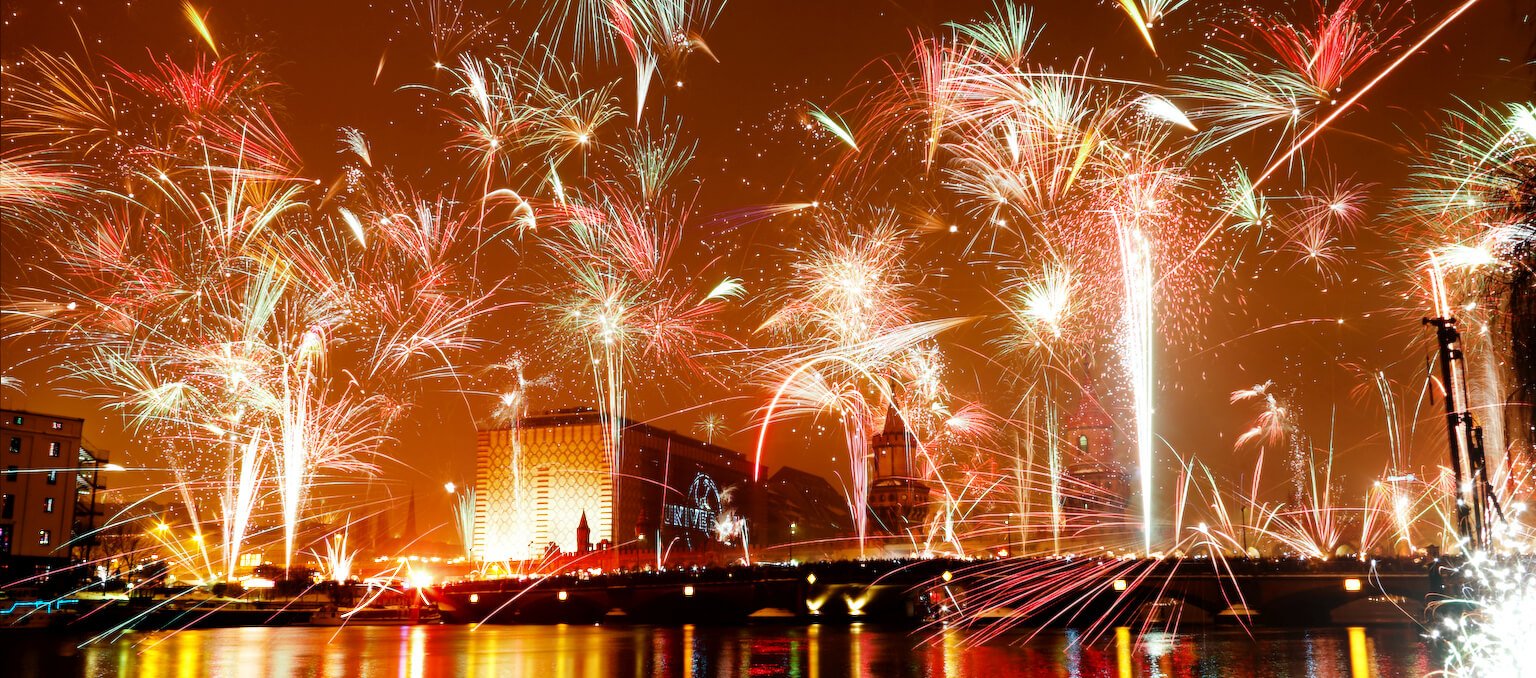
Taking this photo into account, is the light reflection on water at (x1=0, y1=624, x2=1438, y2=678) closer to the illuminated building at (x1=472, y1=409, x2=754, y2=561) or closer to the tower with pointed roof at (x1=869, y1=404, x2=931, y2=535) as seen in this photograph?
the illuminated building at (x1=472, y1=409, x2=754, y2=561)

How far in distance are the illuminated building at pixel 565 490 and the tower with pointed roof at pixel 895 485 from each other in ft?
82.6

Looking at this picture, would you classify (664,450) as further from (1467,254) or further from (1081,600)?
(1467,254)

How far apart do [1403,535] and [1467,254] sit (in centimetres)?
5326

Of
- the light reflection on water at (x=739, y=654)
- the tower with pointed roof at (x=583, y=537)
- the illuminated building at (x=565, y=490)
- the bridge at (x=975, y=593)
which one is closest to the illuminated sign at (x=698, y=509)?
the illuminated building at (x=565, y=490)

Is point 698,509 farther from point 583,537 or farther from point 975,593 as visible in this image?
point 975,593

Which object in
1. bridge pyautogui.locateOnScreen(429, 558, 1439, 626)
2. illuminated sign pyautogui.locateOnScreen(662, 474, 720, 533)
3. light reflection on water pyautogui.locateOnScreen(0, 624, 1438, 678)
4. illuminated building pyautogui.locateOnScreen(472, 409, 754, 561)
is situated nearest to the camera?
light reflection on water pyautogui.locateOnScreen(0, 624, 1438, 678)

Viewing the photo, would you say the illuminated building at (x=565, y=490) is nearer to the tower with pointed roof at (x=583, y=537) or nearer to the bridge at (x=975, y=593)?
the tower with pointed roof at (x=583, y=537)

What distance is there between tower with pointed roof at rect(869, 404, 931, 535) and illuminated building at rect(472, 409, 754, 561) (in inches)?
991

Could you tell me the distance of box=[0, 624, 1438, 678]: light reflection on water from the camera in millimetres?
33844

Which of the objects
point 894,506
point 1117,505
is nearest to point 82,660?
point 894,506

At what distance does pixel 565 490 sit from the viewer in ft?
283

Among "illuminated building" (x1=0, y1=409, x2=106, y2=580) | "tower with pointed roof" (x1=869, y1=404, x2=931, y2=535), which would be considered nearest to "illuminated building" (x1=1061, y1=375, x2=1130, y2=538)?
"tower with pointed roof" (x1=869, y1=404, x2=931, y2=535)

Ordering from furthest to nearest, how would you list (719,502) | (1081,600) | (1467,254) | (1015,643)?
(719,502), (1081,600), (1015,643), (1467,254)

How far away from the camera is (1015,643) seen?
149 ft
